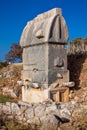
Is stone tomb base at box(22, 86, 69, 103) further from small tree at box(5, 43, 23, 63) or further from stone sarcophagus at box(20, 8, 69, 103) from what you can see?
small tree at box(5, 43, 23, 63)

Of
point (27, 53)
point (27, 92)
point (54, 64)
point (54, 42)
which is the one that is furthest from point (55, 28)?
point (27, 92)

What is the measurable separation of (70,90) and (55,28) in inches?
96.2

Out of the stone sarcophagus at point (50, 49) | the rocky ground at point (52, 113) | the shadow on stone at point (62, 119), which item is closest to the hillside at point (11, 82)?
the stone sarcophagus at point (50, 49)

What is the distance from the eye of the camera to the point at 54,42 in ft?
30.8

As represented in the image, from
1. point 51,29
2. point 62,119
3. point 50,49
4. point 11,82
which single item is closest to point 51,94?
point 50,49

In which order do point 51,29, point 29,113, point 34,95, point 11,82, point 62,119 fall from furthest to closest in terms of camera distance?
point 11,82 < point 34,95 < point 51,29 < point 29,113 < point 62,119

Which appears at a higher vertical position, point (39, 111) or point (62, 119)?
point (39, 111)

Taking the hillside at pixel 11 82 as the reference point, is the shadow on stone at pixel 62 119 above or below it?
below

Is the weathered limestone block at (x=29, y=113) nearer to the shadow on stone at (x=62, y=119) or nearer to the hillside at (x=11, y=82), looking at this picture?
the shadow on stone at (x=62, y=119)

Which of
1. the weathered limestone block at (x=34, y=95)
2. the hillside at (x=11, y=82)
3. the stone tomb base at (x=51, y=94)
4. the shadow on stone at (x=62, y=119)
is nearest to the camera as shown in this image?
the shadow on stone at (x=62, y=119)

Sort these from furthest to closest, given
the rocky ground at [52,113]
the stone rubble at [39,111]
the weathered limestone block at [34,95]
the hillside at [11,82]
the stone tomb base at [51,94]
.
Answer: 1. the hillside at [11,82]
2. the weathered limestone block at [34,95]
3. the stone tomb base at [51,94]
4. the stone rubble at [39,111]
5. the rocky ground at [52,113]

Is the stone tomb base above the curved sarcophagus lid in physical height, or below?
below

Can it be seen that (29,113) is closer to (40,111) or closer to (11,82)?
(40,111)

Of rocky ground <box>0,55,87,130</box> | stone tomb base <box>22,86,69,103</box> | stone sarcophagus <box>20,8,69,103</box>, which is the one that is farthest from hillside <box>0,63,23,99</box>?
rocky ground <box>0,55,87,130</box>
